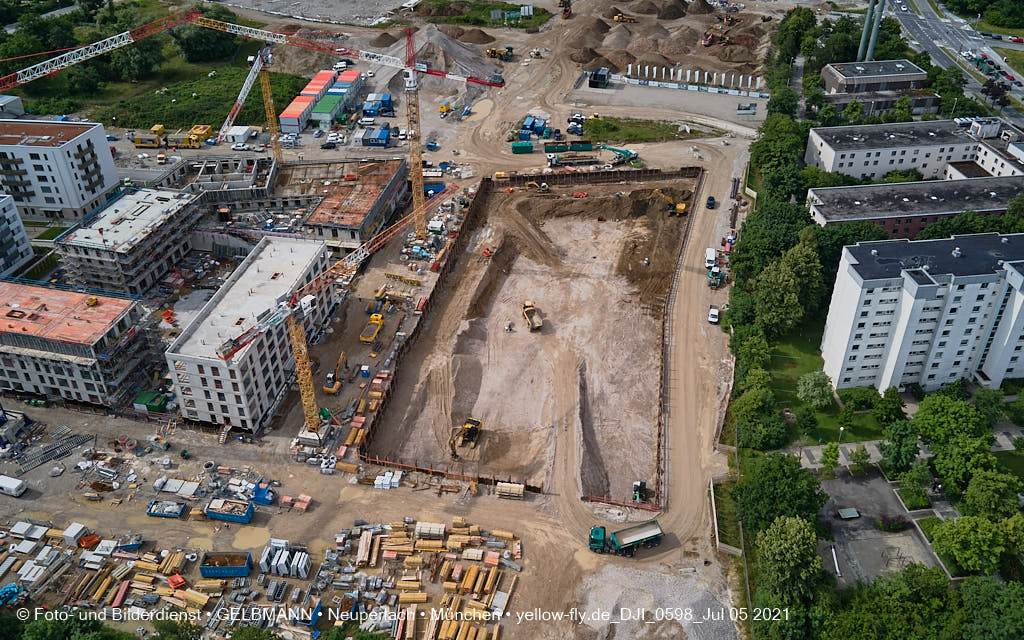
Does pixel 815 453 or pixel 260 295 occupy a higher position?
pixel 260 295

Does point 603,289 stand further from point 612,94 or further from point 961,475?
point 612,94

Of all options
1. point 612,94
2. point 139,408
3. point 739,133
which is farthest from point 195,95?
point 739,133

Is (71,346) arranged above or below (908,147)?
below

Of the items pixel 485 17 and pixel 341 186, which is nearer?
pixel 341 186

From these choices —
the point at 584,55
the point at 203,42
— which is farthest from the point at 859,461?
the point at 203,42

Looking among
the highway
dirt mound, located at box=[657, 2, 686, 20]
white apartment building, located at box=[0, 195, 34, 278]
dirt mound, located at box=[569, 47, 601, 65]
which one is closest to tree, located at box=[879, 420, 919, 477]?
the highway

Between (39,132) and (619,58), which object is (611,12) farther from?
(39,132)
